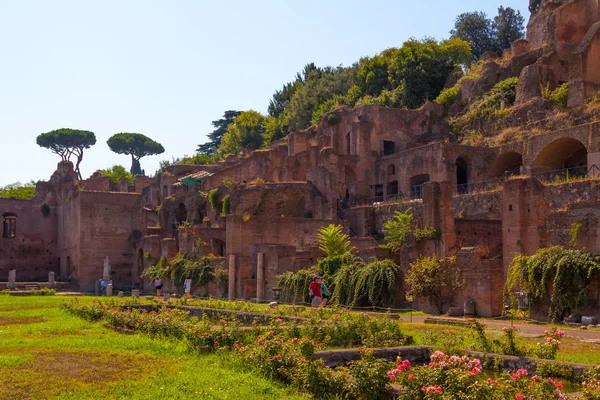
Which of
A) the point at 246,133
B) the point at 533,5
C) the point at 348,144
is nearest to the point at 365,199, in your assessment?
the point at 348,144

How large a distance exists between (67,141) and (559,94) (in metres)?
66.3

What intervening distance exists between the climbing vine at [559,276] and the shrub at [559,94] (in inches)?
993

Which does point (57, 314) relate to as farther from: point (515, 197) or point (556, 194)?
point (556, 194)

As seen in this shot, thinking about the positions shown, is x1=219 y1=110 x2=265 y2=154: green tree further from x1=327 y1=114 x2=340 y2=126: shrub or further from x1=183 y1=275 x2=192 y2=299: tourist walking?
x1=183 y1=275 x2=192 y2=299: tourist walking

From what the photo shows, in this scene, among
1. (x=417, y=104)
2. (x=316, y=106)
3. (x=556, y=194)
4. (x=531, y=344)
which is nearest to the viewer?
(x=531, y=344)

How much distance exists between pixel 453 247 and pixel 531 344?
11.8 metres

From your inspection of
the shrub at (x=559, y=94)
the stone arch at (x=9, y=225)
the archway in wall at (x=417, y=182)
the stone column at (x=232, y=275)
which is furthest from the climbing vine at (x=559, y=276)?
the stone arch at (x=9, y=225)

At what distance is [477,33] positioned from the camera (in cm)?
7456

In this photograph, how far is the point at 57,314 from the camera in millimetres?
22250

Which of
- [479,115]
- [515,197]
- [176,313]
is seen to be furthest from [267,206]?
[176,313]

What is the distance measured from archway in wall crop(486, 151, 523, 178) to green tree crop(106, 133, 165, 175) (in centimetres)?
6834

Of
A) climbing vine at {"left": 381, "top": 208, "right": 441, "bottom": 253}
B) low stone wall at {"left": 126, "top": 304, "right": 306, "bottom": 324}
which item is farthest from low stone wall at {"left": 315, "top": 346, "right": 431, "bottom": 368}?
climbing vine at {"left": 381, "top": 208, "right": 441, "bottom": 253}

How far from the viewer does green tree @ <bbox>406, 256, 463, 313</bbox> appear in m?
22.3

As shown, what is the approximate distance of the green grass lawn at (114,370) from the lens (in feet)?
32.0
